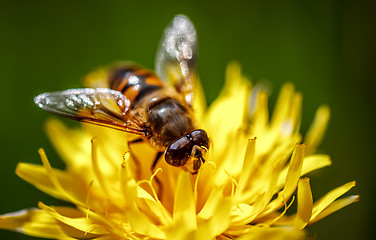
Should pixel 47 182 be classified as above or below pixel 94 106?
below

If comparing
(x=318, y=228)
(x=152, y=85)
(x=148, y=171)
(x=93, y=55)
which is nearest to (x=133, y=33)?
(x=93, y=55)

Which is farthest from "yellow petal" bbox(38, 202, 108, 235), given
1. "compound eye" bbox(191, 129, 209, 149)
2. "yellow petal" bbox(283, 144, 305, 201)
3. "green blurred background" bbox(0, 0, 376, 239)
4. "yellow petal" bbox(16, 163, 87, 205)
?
"green blurred background" bbox(0, 0, 376, 239)

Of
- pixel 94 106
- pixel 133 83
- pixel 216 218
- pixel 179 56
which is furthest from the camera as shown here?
pixel 179 56

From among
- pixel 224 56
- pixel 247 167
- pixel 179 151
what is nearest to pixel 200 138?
pixel 179 151

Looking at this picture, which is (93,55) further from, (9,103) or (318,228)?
(318,228)

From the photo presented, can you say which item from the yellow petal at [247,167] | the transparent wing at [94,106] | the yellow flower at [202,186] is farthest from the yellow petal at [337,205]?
the transparent wing at [94,106]

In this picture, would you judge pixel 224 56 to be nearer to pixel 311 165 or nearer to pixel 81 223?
pixel 311 165

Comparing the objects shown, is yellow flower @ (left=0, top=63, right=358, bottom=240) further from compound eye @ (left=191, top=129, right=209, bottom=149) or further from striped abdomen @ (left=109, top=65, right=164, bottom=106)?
striped abdomen @ (left=109, top=65, right=164, bottom=106)

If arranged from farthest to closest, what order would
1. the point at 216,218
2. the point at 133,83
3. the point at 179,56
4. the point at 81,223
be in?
1. the point at 179,56
2. the point at 133,83
3. the point at 81,223
4. the point at 216,218
